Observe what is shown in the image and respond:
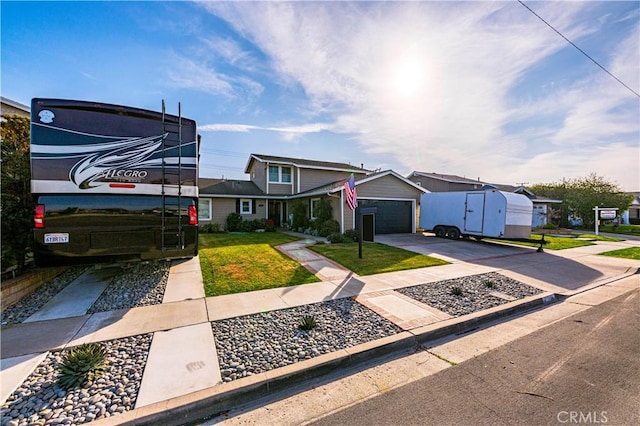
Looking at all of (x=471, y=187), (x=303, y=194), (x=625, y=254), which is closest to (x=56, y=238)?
(x=303, y=194)

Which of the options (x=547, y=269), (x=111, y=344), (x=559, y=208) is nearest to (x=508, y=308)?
(x=547, y=269)

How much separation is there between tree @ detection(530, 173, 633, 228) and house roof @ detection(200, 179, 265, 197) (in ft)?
94.8

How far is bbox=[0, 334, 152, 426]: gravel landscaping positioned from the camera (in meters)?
2.25

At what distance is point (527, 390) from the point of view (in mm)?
2725

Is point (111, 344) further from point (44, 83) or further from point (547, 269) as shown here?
point (547, 269)

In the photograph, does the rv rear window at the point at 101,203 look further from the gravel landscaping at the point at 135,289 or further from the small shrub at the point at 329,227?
the small shrub at the point at 329,227

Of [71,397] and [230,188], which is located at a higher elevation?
[230,188]

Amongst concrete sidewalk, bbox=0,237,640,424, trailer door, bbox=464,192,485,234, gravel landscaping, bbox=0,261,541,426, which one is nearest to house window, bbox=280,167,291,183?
trailer door, bbox=464,192,485,234

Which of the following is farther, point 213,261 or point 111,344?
point 213,261

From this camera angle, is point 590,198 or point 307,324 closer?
point 307,324

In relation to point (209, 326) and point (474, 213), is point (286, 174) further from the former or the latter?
point (209, 326)

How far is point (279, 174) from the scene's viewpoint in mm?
19344

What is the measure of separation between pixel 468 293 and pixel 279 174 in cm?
1559

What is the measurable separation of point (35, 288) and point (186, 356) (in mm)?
5050
